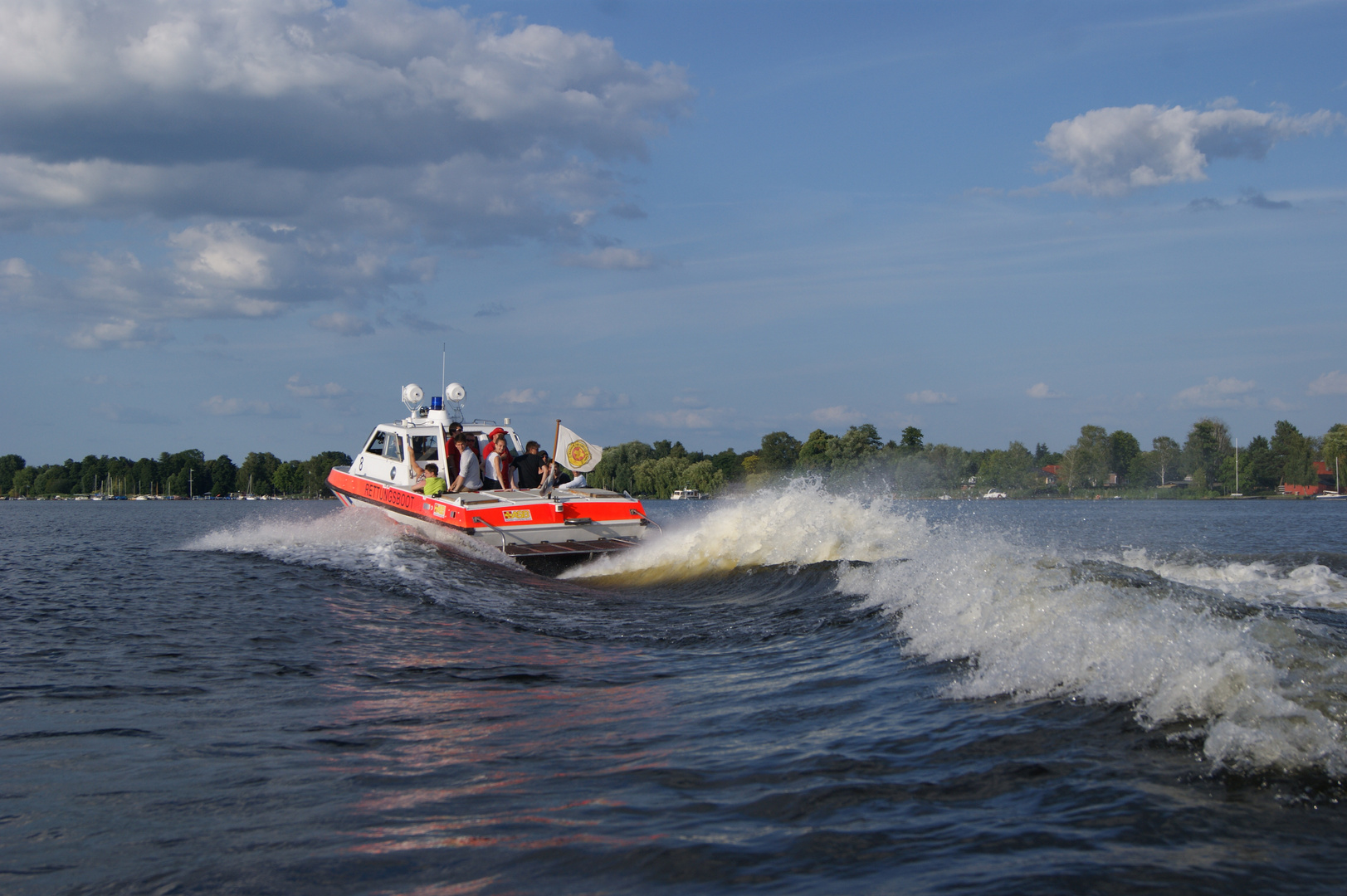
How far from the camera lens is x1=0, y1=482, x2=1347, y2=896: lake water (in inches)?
137

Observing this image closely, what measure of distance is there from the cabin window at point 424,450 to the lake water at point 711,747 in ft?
29.6

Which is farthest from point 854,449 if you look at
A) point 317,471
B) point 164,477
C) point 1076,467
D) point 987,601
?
point 164,477

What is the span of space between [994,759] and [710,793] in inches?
56.5

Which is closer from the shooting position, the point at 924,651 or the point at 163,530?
the point at 924,651

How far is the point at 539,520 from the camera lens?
52.5 ft

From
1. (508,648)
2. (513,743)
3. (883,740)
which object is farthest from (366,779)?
(508,648)

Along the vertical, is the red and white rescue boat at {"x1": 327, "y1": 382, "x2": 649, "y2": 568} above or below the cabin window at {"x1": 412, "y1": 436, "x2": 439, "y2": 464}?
below

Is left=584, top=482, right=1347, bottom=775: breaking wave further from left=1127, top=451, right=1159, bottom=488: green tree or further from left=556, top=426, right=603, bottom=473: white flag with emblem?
left=1127, top=451, right=1159, bottom=488: green tree

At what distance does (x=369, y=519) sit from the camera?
20.1m

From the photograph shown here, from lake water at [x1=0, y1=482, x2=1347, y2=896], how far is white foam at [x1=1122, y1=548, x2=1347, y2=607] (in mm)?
1051

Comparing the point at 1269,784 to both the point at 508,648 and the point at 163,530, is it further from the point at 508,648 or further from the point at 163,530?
the point at 163,530

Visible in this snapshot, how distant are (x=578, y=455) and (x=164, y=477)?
169194 millimetres

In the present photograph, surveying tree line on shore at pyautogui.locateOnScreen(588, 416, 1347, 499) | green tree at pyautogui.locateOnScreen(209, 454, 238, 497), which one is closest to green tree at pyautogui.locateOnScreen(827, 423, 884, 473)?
tree line on shore at pyautogui.locateOnScreen(588, 416, 1347, 499)

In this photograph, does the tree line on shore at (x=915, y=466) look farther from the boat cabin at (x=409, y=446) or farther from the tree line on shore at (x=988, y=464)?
the boat cabin at (x=409, y=446)
